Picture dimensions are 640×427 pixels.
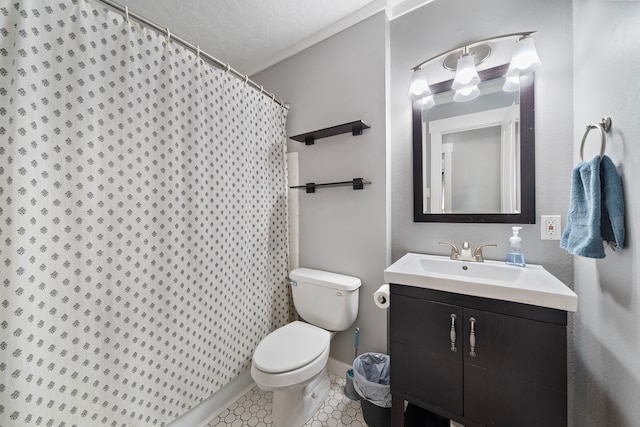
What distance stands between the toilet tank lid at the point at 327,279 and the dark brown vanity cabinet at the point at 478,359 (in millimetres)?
416

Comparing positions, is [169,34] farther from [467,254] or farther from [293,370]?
[467,254]

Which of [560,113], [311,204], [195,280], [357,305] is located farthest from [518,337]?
[195,280]

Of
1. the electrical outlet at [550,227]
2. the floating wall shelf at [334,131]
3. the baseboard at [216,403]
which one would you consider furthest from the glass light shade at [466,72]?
the baseboard at [216,403]

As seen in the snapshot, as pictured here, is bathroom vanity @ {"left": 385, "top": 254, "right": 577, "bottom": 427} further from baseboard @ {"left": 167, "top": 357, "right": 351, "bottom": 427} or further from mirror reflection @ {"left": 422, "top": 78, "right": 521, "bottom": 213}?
baseboard @ {"left": 167, "top": 357, "right": 351, "bottom": 427}

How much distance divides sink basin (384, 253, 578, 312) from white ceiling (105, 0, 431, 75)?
155 centimetres

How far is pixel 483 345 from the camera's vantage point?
88 centimetres

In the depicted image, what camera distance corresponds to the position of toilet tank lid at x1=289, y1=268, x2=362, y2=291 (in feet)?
4.68

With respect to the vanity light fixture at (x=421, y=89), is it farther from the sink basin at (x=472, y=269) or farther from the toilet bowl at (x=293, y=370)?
the toilet bowl at (x=293, y=370)

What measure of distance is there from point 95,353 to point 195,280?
43cm

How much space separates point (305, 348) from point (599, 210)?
52.0 inches

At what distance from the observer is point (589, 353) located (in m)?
0.92

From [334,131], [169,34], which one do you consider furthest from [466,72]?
[169,34]

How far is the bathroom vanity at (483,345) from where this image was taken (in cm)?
78

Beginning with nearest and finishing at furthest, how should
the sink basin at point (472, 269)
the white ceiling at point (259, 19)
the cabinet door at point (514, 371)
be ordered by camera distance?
the cabinet door at point (514, 371) < the sink basin at point (472, 269) < the white ceiling at point (259, 19)
